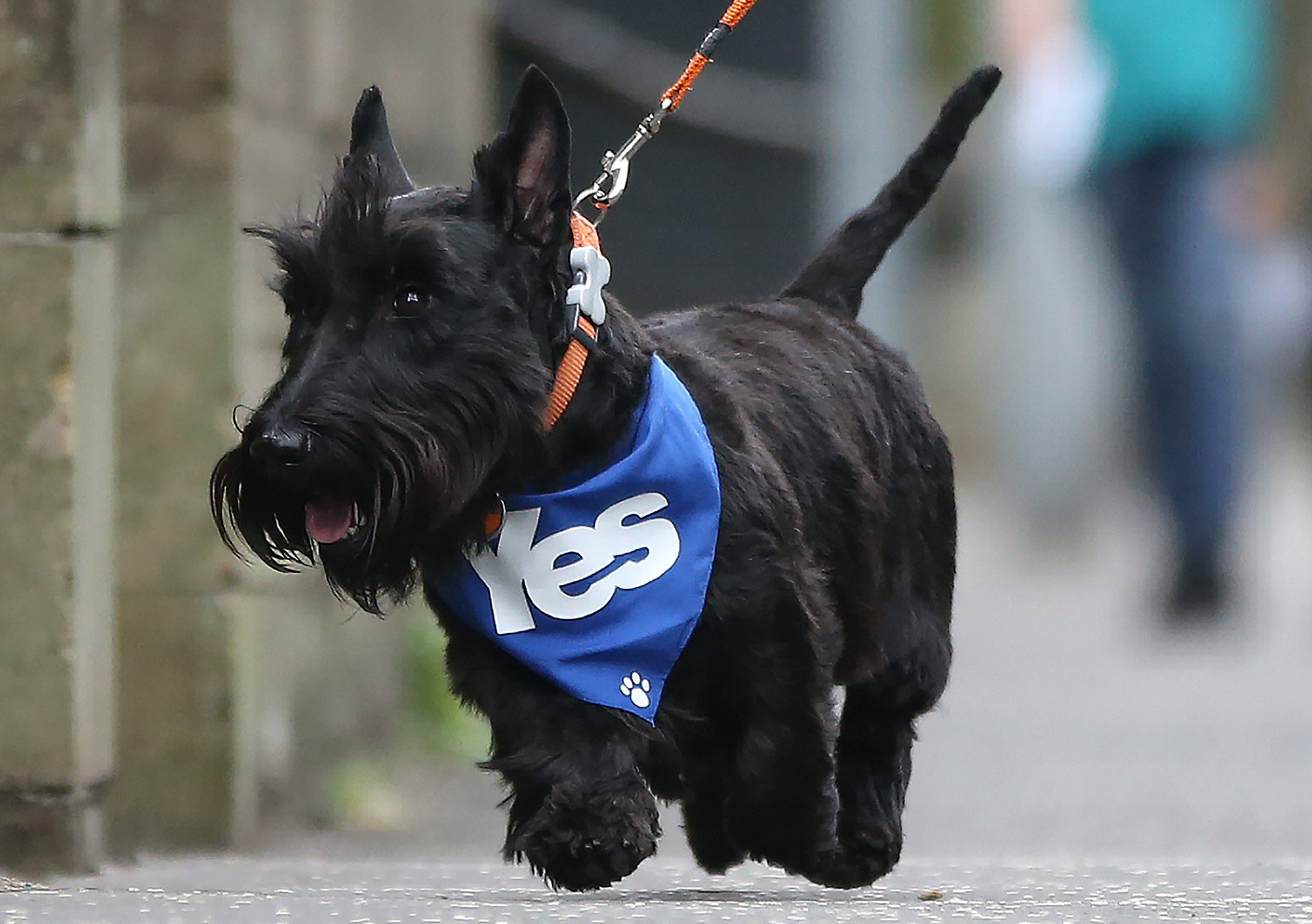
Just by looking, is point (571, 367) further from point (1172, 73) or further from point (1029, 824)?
point (1172, 73)

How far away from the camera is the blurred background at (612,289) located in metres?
4.78

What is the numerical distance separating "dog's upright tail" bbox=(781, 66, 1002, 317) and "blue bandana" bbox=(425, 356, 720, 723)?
1.02 metres

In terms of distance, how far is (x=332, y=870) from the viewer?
200 inches

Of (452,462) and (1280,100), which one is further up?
(1280,100)

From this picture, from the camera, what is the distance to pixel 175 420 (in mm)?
5719

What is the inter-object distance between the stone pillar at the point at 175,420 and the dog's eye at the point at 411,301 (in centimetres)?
187

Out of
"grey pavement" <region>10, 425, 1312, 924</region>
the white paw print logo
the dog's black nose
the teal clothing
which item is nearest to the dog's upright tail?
"grey pavement" <region>10, 425, 1312, 924</region>

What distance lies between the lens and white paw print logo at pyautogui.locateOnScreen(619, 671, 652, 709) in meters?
4.02

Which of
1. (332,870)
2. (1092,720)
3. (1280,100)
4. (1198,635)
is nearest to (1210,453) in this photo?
(1198,635)

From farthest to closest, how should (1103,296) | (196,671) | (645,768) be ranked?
(1103,296), (196,671), (645,768)

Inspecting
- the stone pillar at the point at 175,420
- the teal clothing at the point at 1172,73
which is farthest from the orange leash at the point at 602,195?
the teal clothing at the point at 1172,73

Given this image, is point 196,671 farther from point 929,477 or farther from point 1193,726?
point 1193,726

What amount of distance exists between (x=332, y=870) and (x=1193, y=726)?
3.70 meters

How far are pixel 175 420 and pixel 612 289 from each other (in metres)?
3.48
